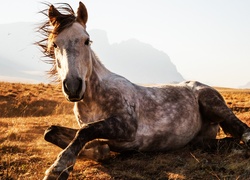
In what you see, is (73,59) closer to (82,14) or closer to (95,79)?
(95,79)

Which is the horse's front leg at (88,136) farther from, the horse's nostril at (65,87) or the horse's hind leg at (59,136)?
the horse's hind leg at (59,136)

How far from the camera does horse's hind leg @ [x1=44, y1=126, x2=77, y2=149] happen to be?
5.34 meters

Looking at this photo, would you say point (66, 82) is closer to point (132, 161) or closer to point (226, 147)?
point (132, 161)

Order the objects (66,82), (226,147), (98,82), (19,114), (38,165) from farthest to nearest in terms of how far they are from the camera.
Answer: (19,114) < (226,147) < (98,82) < (38,165) < (66,82)

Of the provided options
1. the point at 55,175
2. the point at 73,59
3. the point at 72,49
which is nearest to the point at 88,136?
the point at 55,175

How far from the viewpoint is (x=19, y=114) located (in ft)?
46.5

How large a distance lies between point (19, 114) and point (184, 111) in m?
10.1

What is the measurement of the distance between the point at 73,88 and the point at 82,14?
1.81m

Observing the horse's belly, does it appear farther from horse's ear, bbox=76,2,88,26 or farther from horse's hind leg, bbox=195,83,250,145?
horse's ear, bbox=76,2,88,26

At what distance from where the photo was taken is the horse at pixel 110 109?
175 inches

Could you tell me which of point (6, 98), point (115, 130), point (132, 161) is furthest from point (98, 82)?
point (6, 98)

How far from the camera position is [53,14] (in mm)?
5277

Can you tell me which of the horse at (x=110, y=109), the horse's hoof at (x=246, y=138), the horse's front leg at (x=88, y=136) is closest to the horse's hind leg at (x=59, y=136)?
the horse at (x=110, y=109)

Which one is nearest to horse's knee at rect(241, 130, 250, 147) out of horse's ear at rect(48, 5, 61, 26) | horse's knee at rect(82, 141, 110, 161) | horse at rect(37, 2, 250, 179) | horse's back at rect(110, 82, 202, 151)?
horse at rect(37, 2, 250, 179)
